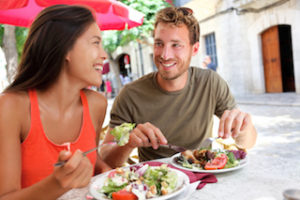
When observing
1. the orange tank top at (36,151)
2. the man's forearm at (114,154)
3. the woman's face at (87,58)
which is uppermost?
the woman's face at (87,58)

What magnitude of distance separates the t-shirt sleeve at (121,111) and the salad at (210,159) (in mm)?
800

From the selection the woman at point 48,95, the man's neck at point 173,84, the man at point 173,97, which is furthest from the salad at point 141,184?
the man's neck at point 173,84

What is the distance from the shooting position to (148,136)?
1.68 meters

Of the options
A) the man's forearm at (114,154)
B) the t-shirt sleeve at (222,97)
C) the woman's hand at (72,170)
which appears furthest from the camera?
the t-shirt sleeve at (222,97)

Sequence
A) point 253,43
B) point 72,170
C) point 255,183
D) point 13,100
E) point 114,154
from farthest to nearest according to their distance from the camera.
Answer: point 253,43
point 114,154
point 13,100
point 255,183
point 72,170

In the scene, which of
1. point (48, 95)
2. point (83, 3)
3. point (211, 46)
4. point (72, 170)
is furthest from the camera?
point (211, 46)

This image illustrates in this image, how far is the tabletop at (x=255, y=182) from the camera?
1254 millimetres

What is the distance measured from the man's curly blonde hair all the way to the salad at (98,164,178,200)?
4.75 ft

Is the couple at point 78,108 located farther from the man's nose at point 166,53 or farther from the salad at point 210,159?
the salad at point 210,159

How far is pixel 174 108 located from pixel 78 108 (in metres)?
0.84

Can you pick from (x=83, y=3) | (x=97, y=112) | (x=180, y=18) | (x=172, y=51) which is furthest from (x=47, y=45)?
(x=83, y=3)

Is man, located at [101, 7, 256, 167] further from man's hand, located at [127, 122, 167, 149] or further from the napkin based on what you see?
the napkin

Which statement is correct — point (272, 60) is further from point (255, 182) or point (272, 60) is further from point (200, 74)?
point (255, 182)

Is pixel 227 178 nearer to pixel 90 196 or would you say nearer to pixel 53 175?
pixel 90 196
